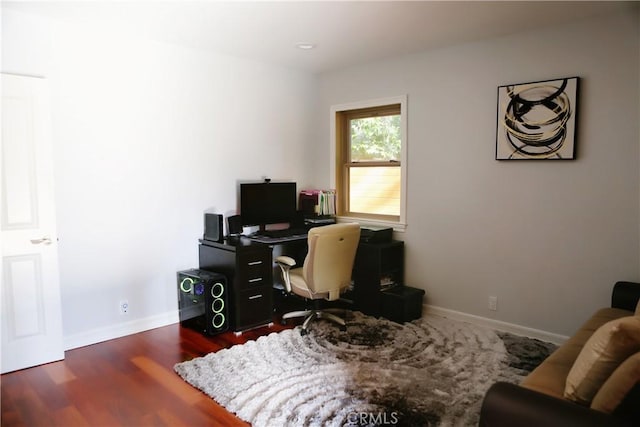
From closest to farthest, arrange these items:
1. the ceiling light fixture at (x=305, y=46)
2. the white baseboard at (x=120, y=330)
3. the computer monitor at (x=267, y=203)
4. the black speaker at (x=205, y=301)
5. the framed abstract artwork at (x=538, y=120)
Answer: the framed abstract artwork at (x=538, y=120), the white baseboard at (x=120, y=330), the black speaker at (x=205, y=301), the ceiling light fixture at (x=305, y=46), the computer monitor at (x=267, y=203)

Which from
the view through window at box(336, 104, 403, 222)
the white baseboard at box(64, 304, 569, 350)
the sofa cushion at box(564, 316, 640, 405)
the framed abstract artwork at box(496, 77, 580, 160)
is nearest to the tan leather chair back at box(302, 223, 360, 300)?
the view through window at box(336, 104, 403, 222)

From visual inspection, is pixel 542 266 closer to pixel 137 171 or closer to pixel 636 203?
pixel 636 203

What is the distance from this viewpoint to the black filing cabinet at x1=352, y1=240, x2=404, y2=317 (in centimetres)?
421

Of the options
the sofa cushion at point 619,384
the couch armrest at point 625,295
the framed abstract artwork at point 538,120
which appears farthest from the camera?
the framed abstract artwork at point 538,120

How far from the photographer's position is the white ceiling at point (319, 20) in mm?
3018

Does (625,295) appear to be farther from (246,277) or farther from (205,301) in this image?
(205,301)

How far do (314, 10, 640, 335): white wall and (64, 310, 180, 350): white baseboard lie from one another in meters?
2.33

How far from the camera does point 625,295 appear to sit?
9.86 feet

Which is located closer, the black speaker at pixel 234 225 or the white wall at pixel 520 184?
the white wall at pixel 520 184

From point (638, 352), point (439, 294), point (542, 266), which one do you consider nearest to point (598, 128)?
point (542, 266)

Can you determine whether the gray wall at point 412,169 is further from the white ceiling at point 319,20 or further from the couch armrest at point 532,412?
the couch armrest at point 532,412

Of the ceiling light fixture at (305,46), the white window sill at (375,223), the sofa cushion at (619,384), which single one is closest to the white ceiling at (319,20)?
the ceiling light fixture at (305,46)

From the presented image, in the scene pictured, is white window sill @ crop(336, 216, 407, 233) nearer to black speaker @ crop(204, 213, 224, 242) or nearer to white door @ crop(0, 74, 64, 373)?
black speaker @ crop(204, 213, 224, 242)

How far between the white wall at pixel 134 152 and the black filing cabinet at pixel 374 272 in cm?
139
